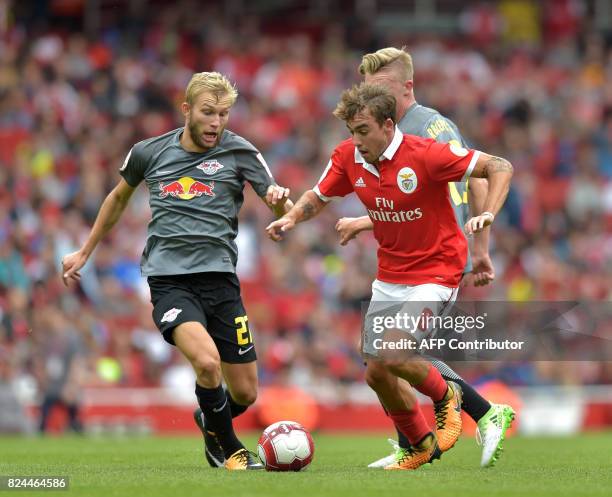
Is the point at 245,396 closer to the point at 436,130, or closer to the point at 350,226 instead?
the point at 350,226

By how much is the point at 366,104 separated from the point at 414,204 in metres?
0.69

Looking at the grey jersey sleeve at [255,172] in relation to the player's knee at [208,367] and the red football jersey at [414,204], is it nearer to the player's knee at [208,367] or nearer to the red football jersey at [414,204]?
the red football jersey at [414,204]

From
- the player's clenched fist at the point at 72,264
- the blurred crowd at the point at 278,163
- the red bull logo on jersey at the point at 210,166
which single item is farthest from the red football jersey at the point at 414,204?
the blurred crowd at the point at 278,163

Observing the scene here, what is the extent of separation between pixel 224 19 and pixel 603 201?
695 centimetres

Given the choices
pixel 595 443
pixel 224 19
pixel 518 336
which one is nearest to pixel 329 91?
pixel 224 19

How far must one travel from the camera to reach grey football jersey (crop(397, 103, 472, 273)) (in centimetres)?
879

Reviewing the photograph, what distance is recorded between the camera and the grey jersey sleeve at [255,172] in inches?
349

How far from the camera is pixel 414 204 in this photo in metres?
8.41

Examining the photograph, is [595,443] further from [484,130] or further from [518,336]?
[484,130]

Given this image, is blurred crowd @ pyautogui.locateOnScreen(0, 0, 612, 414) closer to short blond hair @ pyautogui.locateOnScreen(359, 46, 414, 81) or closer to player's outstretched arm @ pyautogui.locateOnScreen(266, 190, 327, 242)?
short blond hair @ pyautogui.locateOnScreen(359, 46, 414, 81)

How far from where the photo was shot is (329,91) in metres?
21.8

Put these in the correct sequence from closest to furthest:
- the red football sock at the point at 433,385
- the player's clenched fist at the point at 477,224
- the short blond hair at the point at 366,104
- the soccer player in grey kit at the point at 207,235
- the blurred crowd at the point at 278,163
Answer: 1. the player's clenched fist at the point at 477,224
2. the short blond hair at the point at 366,104
3. the red football sock at the point at 433,385
4. the soccer player in grey kit at the point at 207,235
5. the blurred crowd at the point at 278,163

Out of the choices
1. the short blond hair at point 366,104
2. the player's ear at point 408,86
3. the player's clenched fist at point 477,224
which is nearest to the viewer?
the player's clenched fist at point 477,224

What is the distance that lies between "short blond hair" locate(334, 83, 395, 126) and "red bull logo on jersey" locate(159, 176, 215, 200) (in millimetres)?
1064
